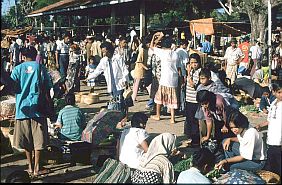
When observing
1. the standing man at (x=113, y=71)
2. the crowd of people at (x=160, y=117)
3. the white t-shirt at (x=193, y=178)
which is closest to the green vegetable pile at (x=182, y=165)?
the crowd of people at (x=160, y=117)

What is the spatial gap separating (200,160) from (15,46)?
12535 mm

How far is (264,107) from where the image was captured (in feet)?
31.6

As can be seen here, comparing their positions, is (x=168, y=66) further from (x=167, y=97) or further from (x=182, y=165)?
(x=182, y=165)

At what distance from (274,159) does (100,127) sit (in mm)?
2622

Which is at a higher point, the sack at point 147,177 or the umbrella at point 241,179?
the umbrella at point 241,179

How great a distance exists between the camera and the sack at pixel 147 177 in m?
5.32

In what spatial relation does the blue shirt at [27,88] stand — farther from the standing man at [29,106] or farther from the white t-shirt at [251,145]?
the white t-shirt at [251,145]

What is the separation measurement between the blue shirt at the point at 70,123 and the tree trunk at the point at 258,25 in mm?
14313

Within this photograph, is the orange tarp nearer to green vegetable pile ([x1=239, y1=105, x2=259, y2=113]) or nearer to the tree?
the tree

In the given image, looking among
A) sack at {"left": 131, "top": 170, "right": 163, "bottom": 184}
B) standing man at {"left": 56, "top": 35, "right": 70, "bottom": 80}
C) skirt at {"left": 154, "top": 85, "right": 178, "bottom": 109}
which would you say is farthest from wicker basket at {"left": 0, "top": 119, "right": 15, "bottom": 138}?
standing man at {"left": 56, "top": 35, "right": 70, "bottom": 80}

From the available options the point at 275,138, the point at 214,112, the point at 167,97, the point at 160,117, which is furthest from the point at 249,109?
the point at 275,138

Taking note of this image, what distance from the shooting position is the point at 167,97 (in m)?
9.37

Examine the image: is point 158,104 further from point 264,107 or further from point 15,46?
point 15,46

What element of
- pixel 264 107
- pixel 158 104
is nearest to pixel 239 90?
pixel 264 107
